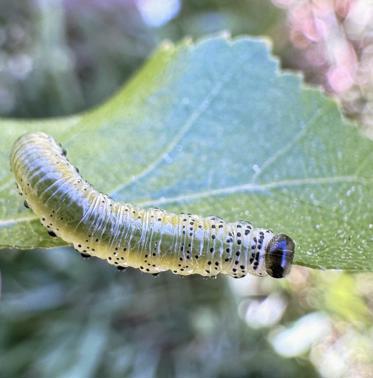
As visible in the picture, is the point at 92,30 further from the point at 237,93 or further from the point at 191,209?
the point at 191,209

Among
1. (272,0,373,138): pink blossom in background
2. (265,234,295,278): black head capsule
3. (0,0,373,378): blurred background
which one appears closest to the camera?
(265,234,295,278): black head capsule

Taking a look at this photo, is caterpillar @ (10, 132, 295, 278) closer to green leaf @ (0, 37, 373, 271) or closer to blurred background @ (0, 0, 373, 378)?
green leaf @ (0, 37, 373, 271)

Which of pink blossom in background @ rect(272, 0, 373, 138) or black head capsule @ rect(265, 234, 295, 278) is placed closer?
black head capsule @ rect(265, 234, 295, 278)

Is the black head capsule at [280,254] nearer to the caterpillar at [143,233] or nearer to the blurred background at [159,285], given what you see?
the caterpillar at [143,233]

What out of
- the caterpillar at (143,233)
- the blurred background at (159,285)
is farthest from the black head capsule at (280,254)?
the blurred background at (159,285)

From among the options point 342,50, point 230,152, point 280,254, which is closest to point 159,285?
point 342,50

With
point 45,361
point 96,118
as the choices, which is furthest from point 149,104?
point 45,361

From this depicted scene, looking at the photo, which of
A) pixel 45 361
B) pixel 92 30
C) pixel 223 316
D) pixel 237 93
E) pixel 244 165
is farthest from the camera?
pixel 92 30

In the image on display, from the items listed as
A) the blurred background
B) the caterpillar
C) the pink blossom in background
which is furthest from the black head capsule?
the pink blossom in background
